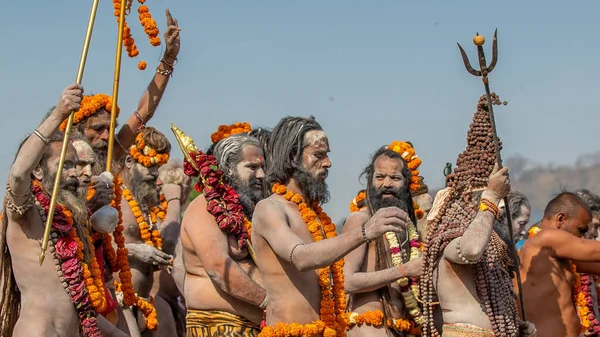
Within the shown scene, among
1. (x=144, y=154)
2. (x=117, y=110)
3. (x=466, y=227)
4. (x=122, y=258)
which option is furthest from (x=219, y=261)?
(x=144, y=154)

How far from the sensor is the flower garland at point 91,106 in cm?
847

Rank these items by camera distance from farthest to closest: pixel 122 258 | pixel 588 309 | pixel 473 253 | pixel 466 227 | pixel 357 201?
pixel 357 201, pixel 588 309, pixel 122 258, pixel 466 227, pixel 473 253

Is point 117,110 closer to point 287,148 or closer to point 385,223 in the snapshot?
point 287,148

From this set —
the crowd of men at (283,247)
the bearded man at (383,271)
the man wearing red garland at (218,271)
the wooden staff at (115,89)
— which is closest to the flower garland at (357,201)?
the crowd of men at (283,247)

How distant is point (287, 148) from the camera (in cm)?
693

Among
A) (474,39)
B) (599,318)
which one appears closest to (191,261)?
(474,39)

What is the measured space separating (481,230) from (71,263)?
2.63 m

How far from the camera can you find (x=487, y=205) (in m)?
6.87

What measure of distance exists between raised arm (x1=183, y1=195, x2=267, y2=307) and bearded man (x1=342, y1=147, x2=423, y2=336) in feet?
3.76

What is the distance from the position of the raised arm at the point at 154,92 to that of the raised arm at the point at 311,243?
7.49 feet

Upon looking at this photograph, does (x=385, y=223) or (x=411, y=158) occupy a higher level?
(x=411, y=158)

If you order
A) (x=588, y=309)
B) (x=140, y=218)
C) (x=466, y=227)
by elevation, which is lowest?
(x=466, y=227)

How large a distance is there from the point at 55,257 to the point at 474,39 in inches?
121

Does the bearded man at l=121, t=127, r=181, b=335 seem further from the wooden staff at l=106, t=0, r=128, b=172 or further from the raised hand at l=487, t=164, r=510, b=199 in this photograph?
the raised hand at l=487, t=164, r=510, b=199
